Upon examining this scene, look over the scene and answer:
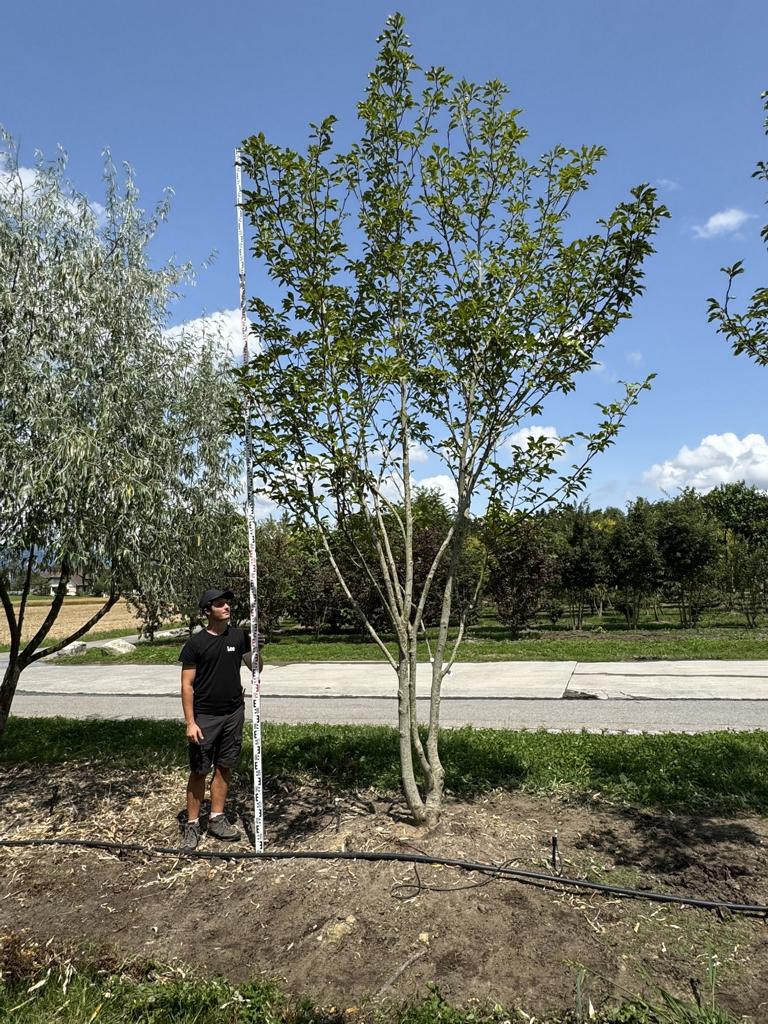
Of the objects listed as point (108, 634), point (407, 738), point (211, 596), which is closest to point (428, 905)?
point (407, 738)

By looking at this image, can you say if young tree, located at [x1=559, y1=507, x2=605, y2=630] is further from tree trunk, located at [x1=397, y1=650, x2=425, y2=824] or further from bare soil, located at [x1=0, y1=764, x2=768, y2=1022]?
tree trunk, located at [x1=397, y1=650, x2=425, y2=824]

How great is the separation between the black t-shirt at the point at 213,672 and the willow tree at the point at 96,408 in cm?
87

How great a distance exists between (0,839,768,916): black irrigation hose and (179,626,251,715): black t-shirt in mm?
993

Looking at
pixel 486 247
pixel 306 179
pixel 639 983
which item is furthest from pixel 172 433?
pixel 639 983

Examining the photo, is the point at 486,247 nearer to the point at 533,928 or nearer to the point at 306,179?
the point at 306,179

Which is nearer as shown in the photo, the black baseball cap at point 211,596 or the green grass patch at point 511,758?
the black baseball cap at point 211,596

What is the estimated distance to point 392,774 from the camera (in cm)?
635

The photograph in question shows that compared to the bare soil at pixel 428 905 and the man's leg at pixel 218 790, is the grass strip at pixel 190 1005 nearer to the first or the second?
the bare soil at pixel 428 905

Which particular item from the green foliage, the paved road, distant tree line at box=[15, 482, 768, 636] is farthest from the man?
the green foliage

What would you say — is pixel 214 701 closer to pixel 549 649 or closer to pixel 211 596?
pixel 211 596

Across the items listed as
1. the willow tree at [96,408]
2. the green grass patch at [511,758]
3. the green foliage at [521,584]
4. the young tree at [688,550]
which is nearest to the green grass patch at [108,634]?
the green foliage at [521,584]

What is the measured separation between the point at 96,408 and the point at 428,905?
4.16 meters

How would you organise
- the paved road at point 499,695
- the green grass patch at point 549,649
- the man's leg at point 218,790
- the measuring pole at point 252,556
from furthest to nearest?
the green grass patch at point 549,649 < the paved road at point 499,695 < the man's leg at point 218,790 < the measuring pole at point 252,556

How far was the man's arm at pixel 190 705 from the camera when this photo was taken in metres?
5.08
